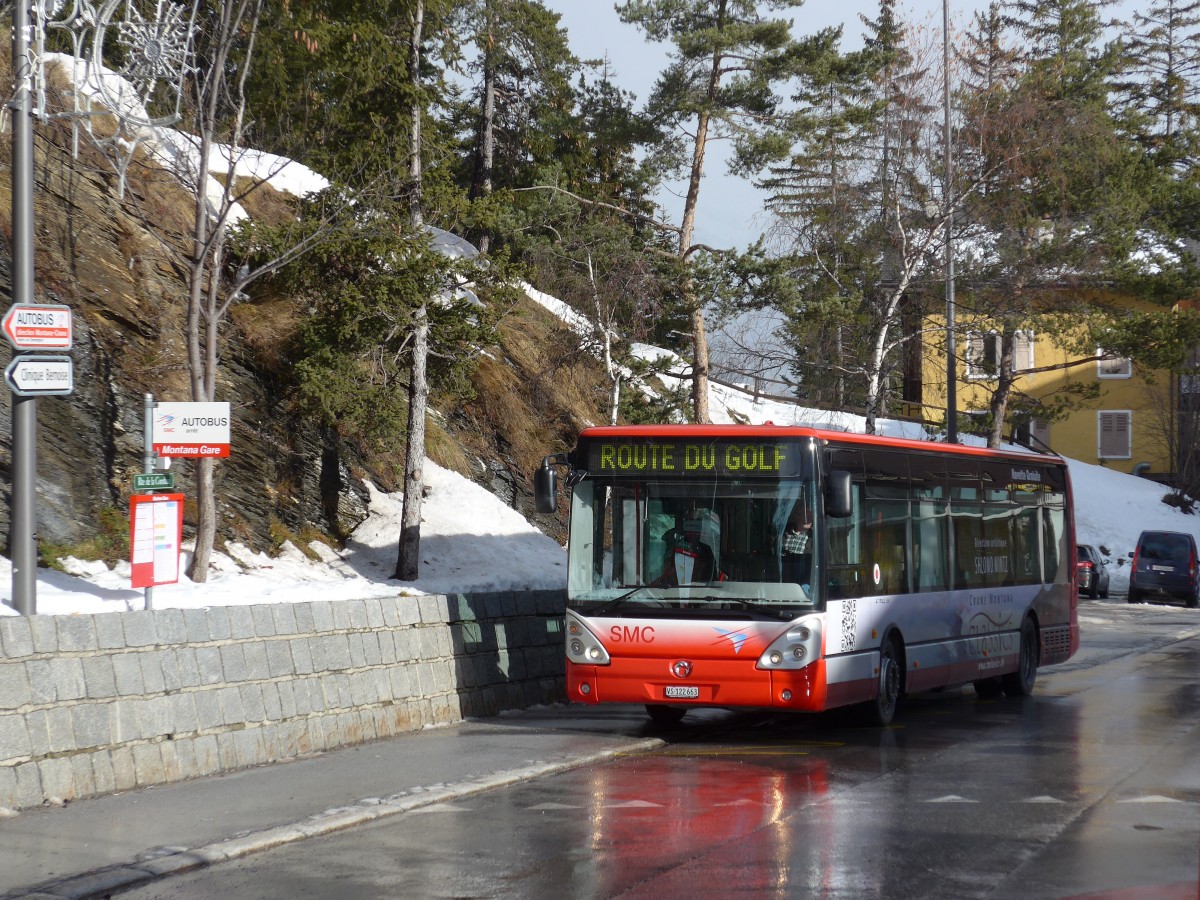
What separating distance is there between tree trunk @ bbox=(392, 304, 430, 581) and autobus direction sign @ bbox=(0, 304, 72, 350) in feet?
34.9

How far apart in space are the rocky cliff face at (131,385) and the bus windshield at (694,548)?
687 centimetres

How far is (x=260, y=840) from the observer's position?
27.1 ft

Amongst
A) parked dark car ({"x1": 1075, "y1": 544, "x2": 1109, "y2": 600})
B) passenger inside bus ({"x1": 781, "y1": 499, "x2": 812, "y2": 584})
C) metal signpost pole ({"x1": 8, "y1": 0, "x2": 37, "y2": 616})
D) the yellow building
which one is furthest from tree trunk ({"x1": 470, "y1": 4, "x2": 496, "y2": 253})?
metal signpost pole ({"x1": 8, "y1": 0, "x2": 37, "y2": 616})

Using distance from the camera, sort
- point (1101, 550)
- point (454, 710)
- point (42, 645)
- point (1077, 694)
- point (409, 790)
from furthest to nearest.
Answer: point (1101, 550)
point (1077, 694)
point (454, 710)
point (409, 790)
point (42, 645)

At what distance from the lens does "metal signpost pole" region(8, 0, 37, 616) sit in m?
10.7

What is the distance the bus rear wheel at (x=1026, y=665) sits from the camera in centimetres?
1789

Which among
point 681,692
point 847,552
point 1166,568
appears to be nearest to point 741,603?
point 681,692

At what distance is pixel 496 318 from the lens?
22281 millimetres

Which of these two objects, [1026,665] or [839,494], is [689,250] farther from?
[839,494]

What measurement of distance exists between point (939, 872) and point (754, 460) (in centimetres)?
624

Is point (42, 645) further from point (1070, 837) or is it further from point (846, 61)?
point (846, 61)

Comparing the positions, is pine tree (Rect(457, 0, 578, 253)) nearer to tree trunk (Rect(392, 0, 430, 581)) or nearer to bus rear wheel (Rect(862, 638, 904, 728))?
tree trunk (Rect(392, 0, 430, 581))

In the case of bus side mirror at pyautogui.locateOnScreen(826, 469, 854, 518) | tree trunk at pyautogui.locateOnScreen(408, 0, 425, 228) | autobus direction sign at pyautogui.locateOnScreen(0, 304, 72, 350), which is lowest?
bus side mirror at pyautogui.locateOnScreen(826, 469, 854, 518)

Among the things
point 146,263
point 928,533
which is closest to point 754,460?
point 928,533
